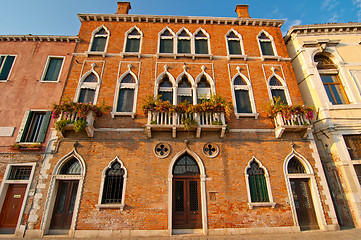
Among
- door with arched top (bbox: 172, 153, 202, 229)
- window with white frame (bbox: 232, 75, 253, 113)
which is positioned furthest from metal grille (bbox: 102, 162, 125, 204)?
window with white frame (bbox: 232, 75, 253, 113)

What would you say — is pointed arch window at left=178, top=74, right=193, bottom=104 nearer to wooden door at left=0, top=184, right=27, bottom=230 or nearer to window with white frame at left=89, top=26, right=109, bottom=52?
window with white frame at left=89, top=26, right=109, bottom=52

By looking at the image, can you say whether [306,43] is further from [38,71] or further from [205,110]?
[38,71]

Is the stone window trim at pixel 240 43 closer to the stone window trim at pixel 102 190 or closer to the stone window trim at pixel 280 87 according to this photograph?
the stone window trim at pixel 280 87

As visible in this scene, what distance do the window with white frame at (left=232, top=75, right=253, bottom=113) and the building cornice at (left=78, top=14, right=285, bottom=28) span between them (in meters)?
5.15

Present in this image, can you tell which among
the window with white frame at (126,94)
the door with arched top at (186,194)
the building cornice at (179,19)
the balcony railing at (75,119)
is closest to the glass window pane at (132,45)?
the building cornice at (179,19)

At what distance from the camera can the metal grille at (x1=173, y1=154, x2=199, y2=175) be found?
370 inches

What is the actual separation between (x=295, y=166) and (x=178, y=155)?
6.61 m

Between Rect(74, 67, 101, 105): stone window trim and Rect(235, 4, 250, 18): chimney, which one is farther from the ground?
Rect(235, 4, 250, 18): chimney

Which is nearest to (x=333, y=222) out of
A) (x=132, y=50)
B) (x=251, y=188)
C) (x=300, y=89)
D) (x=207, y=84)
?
(x=251, y=188)

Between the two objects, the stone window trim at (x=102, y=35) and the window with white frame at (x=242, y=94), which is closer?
the window with white frame at (x=242, y=94)

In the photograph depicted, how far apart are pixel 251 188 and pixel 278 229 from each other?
6.79 ft

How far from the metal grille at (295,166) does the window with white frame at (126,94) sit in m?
9.58

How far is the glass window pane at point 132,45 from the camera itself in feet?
41.1

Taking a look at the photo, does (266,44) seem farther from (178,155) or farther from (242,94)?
(178,155)
